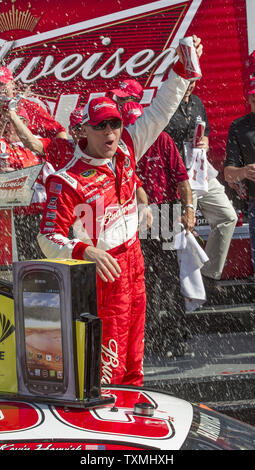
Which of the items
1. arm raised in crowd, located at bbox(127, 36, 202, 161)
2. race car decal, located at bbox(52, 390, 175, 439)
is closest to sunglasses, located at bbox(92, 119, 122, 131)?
arm raised in crowd, located at bbox(127, 36, 202, 161)

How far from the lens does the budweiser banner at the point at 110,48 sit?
21.3ft

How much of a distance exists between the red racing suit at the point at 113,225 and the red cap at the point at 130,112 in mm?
1591

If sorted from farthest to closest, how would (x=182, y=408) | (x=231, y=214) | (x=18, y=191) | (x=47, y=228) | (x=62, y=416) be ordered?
(x=231, y=214), (x=18, y=191), (x=47, y=228), (x=182, y=408), (x=62, y=416)

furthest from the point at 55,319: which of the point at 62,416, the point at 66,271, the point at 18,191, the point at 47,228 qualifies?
the point at 18,191

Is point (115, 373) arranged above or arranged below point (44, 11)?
below

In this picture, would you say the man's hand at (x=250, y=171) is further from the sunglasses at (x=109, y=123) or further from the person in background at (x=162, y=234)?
the sunglasses at (x=109, y=123)

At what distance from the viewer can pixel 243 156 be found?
557 centimetres

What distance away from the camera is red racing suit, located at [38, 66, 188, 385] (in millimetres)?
3395

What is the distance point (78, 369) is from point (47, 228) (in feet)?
3.93

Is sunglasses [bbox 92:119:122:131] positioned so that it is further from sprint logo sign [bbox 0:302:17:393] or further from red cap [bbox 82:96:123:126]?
sprint logo sign [bbox 0:302:17:393]

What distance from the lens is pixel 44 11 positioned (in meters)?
6.53

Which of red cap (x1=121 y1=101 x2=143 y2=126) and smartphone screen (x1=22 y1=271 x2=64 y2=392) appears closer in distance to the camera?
smartphone screen (x1=22 y1=271 x2=64 y2=392)

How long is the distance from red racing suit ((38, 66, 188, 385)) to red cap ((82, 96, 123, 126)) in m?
0.17
